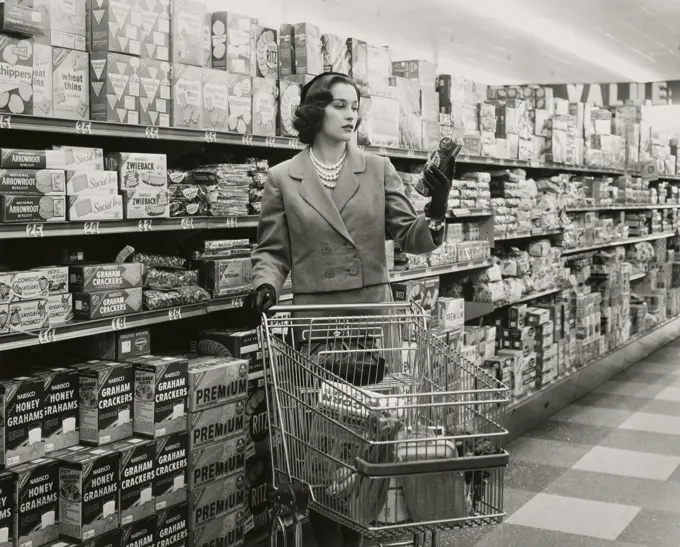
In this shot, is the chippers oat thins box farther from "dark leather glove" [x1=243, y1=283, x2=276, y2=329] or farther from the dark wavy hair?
the dark wavy hair

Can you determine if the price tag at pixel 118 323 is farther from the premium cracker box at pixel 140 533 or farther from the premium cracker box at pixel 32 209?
the premium cracker box at pixel 140 533

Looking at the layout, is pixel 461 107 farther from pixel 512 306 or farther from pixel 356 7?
pixel 356 7

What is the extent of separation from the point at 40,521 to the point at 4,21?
164 centimetres

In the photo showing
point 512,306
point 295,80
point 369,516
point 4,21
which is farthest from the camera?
point 512,306

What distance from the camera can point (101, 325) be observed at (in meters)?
3.14

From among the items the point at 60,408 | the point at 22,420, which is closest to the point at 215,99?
the point at 60,408

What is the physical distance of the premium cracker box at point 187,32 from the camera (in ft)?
11.3

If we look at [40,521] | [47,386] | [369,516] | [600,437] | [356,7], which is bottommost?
[600,437]

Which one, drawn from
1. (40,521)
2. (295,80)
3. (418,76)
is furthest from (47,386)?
(418,76)

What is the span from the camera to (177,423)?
341cm

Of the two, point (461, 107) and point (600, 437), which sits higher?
point (461, 107)

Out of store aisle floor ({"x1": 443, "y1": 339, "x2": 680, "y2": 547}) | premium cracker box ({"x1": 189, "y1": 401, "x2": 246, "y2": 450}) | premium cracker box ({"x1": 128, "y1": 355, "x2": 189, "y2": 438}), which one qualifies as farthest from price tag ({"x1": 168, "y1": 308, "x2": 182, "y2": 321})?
store aisle floor ({"x1": 443, "y1": 339, "x2": 680, "y2": 547})

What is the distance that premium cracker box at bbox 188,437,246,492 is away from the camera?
3496 millimetres

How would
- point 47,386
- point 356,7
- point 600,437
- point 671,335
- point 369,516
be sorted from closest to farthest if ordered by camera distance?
point 369,516 < point 47,386 < point 600,437 < point 356,7 < point 671,335
